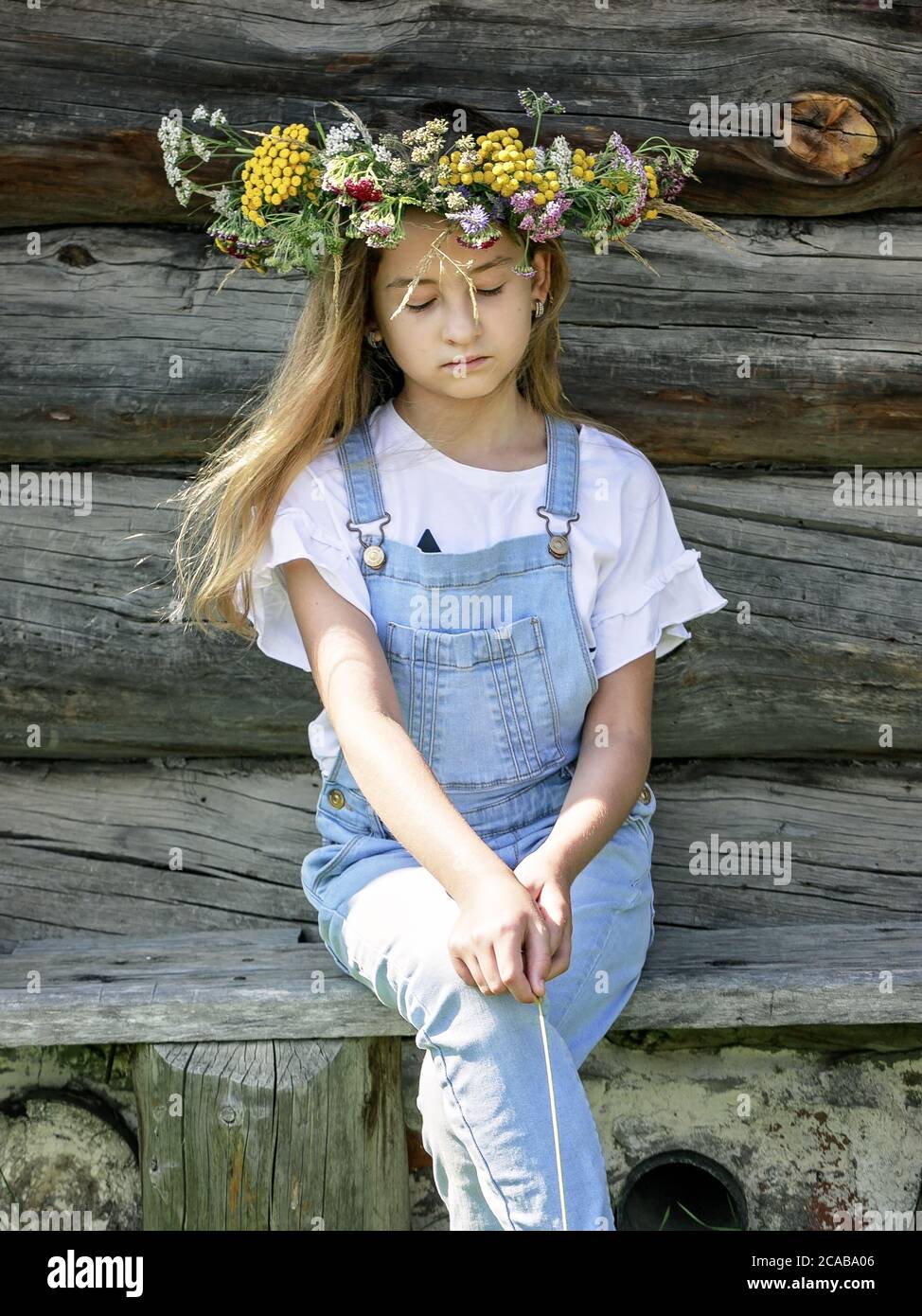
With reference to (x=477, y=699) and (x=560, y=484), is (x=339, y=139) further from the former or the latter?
(x=477, y=699)

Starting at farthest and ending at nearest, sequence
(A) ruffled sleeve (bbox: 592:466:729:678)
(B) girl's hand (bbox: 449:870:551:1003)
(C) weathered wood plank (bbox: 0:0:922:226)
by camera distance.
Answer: (C) weathered wood plank (bbox: 0:0:922:226) < (A) ruffled sleeve (bbox: 592:466:729:678) < (B) girl's hand (bbox: 449:870:551:1003)

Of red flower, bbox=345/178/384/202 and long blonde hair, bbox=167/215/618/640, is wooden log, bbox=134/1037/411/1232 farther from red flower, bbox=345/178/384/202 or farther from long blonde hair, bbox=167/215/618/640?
red flower, bbox=345/178/384/202

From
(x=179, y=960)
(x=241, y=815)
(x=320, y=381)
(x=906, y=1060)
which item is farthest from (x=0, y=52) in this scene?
(x=906, y=1060)

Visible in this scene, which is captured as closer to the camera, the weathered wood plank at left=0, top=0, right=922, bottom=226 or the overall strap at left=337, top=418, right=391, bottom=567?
the overall strap at left=337, top=418, right=391, bottom=567

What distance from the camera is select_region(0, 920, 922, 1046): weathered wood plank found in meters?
2.57

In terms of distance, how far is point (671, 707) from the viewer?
308 centimetres

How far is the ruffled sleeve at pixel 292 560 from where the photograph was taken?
2510mm

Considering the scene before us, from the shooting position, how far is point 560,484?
2.65 meters

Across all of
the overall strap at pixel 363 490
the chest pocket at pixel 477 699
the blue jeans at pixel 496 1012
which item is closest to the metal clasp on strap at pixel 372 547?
the overall strap at pixel 363 490

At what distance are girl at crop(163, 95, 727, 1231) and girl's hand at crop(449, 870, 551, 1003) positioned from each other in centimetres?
8

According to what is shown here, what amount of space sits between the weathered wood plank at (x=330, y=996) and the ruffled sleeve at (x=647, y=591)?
0.62m

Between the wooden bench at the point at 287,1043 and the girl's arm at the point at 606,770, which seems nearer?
the girl's arm at the point at 606,770

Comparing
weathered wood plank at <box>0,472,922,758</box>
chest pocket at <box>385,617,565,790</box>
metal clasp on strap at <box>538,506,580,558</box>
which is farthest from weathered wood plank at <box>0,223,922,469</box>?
chest pocket at <box>385,617,565,790</box>

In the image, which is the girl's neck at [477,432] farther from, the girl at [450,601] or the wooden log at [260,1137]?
the wooden log at [260,1137]
